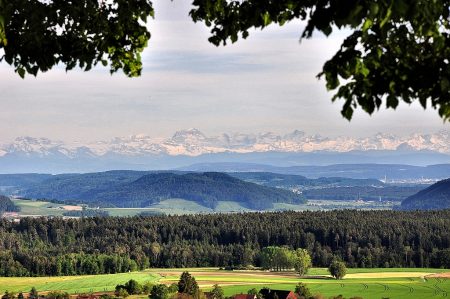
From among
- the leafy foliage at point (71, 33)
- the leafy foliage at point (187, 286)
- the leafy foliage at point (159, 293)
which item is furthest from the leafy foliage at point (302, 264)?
the leafy foliage at point (71, 33)

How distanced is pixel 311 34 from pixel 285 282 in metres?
155

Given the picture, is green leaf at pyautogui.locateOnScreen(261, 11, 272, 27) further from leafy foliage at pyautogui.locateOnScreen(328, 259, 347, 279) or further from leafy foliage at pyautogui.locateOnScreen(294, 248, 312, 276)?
leafy foliage at pyautogui.locateOnScreen(294, 248, 312, 276)

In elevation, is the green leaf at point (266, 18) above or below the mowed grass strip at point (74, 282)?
above

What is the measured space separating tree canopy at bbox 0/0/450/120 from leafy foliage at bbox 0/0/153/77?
0.07 feet

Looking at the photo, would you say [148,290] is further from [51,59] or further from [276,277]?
[51,59]

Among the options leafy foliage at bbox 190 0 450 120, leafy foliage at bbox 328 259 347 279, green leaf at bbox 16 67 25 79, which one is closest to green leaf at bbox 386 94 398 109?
leafy foliage at bbox 190 0 450 120

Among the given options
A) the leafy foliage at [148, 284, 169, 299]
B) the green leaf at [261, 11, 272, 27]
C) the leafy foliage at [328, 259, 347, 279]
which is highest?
the green leaf at [261, 11, 272, 27]

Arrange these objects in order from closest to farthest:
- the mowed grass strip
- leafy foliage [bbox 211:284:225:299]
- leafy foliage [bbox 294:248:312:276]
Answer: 1. leafy foliage [bbox 211:284:225:299]
2. the mowed grass strip
3. leafy foliage [bbox 294:248:312:276]

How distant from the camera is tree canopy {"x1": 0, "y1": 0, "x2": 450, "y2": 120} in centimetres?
1118

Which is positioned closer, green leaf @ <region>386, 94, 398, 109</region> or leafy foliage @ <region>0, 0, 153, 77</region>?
green leaf @ <region>386, 94, 398, 109</region>

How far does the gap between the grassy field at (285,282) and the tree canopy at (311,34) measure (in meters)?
123

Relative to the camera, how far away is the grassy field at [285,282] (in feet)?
469

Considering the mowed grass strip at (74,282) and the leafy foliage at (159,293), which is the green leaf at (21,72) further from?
the mowed grass strip at (74,282)

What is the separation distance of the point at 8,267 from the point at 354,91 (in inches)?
7158
